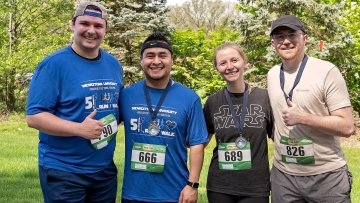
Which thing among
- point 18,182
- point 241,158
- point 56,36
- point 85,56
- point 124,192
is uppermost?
point 56,36

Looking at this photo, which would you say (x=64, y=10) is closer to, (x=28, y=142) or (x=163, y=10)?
(x=163, y=10)

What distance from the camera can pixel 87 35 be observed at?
3.74 m

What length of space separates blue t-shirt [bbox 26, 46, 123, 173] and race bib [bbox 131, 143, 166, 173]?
216 millimetres

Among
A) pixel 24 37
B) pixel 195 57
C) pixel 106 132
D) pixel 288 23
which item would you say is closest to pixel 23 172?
pixel 106 132

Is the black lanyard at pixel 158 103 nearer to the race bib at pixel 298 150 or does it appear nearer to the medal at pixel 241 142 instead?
the medal at pixel 241 142

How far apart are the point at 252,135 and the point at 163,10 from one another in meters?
15.5

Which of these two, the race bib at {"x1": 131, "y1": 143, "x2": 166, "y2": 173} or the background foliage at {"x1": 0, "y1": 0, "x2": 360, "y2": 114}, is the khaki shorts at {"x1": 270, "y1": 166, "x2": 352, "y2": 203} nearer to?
the race bib at {"x1": 131, "y1": 143, "x2": 166, "y2": 173}

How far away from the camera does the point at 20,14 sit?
22109 mm

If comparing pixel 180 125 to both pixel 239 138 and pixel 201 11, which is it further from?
pixel 201 11

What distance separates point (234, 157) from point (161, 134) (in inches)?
24.1

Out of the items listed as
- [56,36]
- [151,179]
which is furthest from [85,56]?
[56,36]

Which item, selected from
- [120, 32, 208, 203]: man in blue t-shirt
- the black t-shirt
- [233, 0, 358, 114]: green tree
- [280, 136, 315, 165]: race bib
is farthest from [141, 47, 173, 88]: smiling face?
[233, 0, 358, 114]: green tree

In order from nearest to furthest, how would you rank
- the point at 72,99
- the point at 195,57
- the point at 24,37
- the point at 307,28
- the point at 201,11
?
1. the point at 72,99
2. the point at 307,28
3. the point at 195,57
4. the point at 24,37
5. the point at 201,11

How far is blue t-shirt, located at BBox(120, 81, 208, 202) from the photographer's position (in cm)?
390
